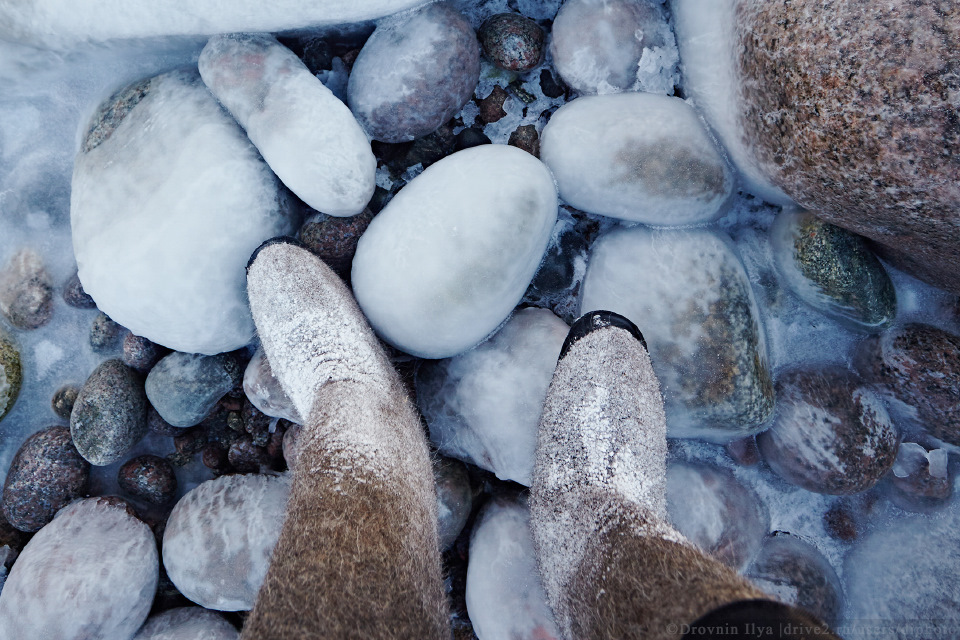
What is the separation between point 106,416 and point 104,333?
0.29m

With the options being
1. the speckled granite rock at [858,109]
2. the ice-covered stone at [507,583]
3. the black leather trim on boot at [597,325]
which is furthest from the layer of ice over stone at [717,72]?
the ice-covered stone at [507,583]

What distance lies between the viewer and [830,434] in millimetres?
1729

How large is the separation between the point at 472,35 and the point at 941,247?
1.35 m

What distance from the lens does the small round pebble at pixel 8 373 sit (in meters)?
1.93

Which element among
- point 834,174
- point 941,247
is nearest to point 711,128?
point 834,174

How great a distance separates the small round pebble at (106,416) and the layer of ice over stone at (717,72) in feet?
6.44

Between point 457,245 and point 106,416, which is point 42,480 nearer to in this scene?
point 106,416

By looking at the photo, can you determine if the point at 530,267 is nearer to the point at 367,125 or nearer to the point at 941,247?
the point at 367,125

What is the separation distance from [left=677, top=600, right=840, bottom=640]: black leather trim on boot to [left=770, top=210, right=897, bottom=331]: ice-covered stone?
111 centimetres

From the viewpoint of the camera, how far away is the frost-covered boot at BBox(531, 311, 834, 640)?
872 mm

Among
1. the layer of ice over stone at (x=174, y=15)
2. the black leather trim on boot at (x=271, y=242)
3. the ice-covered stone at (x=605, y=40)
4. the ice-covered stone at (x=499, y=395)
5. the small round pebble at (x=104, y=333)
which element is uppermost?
the layer of ice over stone at (x=174, y=15)

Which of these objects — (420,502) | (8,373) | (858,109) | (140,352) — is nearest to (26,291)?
(8,373)

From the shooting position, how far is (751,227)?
6.00 feet

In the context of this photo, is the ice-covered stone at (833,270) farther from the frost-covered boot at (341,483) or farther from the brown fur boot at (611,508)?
the frost-covered boot at (341,483)
